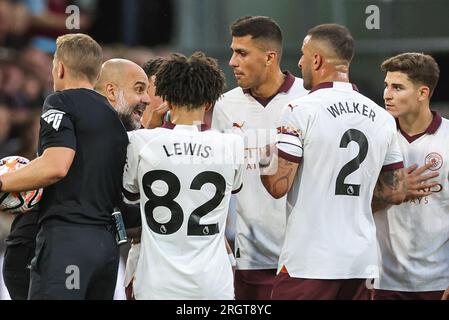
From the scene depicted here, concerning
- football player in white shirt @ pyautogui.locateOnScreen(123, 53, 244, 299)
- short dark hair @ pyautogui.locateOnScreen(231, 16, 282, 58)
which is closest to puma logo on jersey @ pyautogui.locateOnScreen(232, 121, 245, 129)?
short dark hair @ pyautogui.locateOnScreen(231, 16, 282, 58)

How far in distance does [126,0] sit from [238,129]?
492 centimetres

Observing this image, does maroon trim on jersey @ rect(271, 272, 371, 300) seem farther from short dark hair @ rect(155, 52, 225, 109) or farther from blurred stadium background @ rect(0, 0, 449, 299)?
blurred stadium background @ rect(0, 0, 449, 299)

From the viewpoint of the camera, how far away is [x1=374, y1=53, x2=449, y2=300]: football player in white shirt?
596cm

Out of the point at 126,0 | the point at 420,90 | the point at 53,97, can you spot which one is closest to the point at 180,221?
the point at 53,97

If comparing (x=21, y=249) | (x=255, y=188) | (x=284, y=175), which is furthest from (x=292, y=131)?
(x=21, y=249)

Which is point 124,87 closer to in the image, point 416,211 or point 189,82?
point 189,82

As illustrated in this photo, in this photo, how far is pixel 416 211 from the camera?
19.5ft

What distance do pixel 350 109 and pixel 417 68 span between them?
87cm

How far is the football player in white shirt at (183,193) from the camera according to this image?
506 centimetres

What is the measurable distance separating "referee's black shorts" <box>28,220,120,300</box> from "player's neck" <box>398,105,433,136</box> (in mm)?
2114

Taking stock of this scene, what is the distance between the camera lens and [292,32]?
10914mm

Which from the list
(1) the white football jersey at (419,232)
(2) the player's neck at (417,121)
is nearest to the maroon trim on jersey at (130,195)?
(1) the white football jersey at (419,232)
